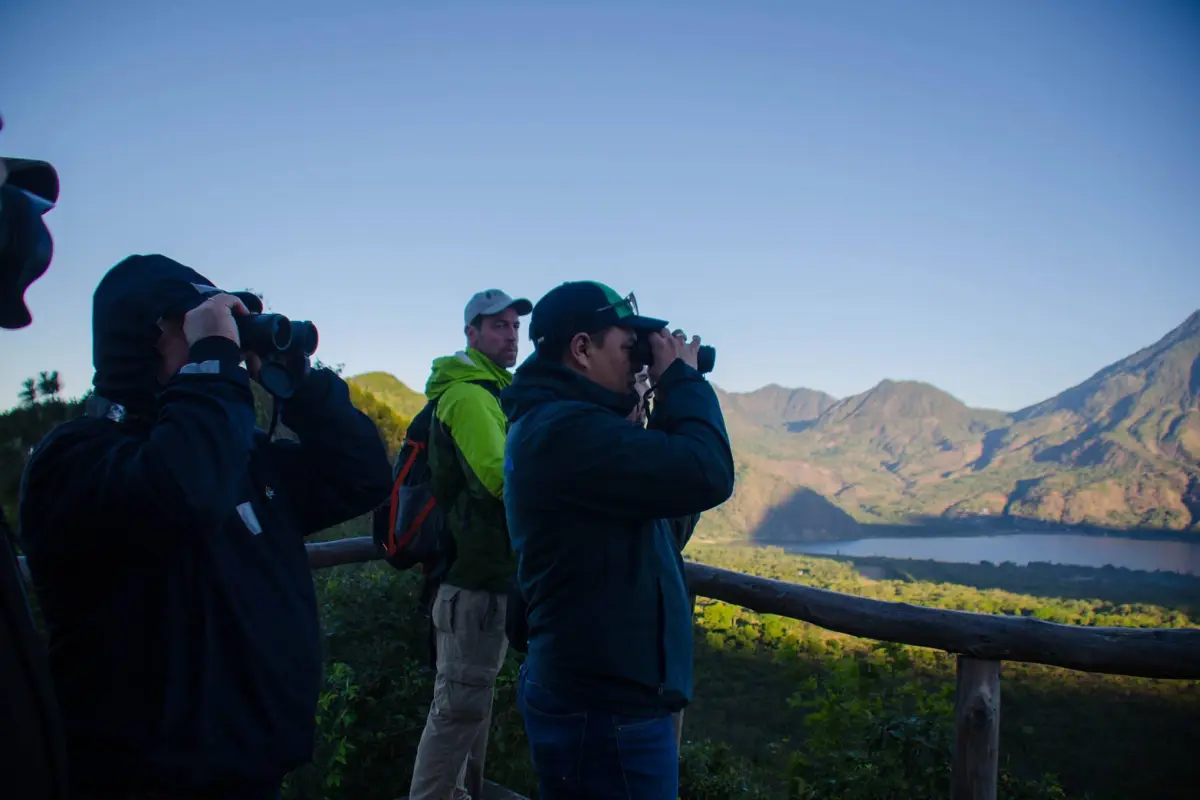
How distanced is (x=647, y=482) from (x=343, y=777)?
315 cm

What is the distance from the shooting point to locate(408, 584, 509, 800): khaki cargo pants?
9.47ft

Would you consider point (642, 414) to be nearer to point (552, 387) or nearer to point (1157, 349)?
point (552, 387)

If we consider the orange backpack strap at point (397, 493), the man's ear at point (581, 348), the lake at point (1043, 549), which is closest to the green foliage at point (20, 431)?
the orange backpack strap at point (397, 493)

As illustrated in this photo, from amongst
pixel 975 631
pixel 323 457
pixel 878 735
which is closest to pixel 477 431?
pixel 323 457

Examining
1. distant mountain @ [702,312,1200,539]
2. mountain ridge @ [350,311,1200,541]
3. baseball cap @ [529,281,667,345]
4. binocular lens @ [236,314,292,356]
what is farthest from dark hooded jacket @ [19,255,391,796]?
distant mountain @ [702,312,1200,539]

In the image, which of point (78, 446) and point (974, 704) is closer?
point (78, 446)

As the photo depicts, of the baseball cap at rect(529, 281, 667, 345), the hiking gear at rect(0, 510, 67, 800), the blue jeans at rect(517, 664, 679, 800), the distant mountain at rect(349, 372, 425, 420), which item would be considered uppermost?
the distant mountain at rect(349, 372, 425, 420)

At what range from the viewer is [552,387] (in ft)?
6.07

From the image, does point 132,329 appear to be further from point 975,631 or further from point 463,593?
point 975,631

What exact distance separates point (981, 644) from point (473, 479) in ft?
6.17

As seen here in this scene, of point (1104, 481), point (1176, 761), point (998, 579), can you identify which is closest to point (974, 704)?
point (1176, 761)

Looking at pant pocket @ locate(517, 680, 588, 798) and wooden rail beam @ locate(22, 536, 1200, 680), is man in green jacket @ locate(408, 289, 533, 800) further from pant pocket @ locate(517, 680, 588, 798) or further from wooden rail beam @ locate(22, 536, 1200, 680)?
pant pocket @ locate(517, 680, 588, 798)

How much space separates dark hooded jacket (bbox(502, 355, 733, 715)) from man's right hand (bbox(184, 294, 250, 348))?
0.69 m

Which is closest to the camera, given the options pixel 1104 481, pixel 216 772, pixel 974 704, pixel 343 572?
pixel 216 772
